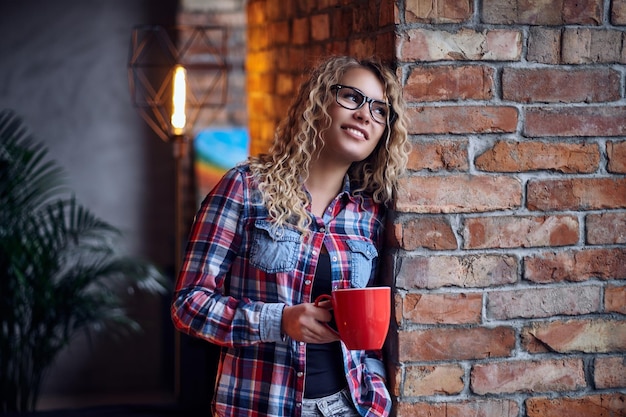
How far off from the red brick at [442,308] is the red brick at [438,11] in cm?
57

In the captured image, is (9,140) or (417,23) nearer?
(417,23)

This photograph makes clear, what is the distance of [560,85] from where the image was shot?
1.78 m

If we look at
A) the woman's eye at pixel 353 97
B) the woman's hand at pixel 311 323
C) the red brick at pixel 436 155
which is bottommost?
the woman's hand at pixel 311 323

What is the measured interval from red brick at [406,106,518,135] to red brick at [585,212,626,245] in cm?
31

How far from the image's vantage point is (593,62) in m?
1.79

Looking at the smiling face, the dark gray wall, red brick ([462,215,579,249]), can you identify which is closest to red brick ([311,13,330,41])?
the smiling face

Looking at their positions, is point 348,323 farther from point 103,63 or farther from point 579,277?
Answer: point 103,63

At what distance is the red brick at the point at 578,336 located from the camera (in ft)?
5.95

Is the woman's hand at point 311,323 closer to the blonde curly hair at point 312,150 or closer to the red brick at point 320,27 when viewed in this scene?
the blonde curly hair at point 312,150

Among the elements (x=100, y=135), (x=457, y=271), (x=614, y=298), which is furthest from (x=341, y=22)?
(x=100, y=135)

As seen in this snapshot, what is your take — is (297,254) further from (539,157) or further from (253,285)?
(539,157)

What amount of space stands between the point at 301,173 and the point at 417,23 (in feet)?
1.31

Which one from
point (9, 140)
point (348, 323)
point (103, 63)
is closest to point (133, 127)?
point (103, 63)

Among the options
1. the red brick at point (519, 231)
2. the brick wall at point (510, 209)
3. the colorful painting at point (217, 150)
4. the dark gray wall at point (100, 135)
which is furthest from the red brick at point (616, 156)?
the dark gray wall at point (100, 135)
